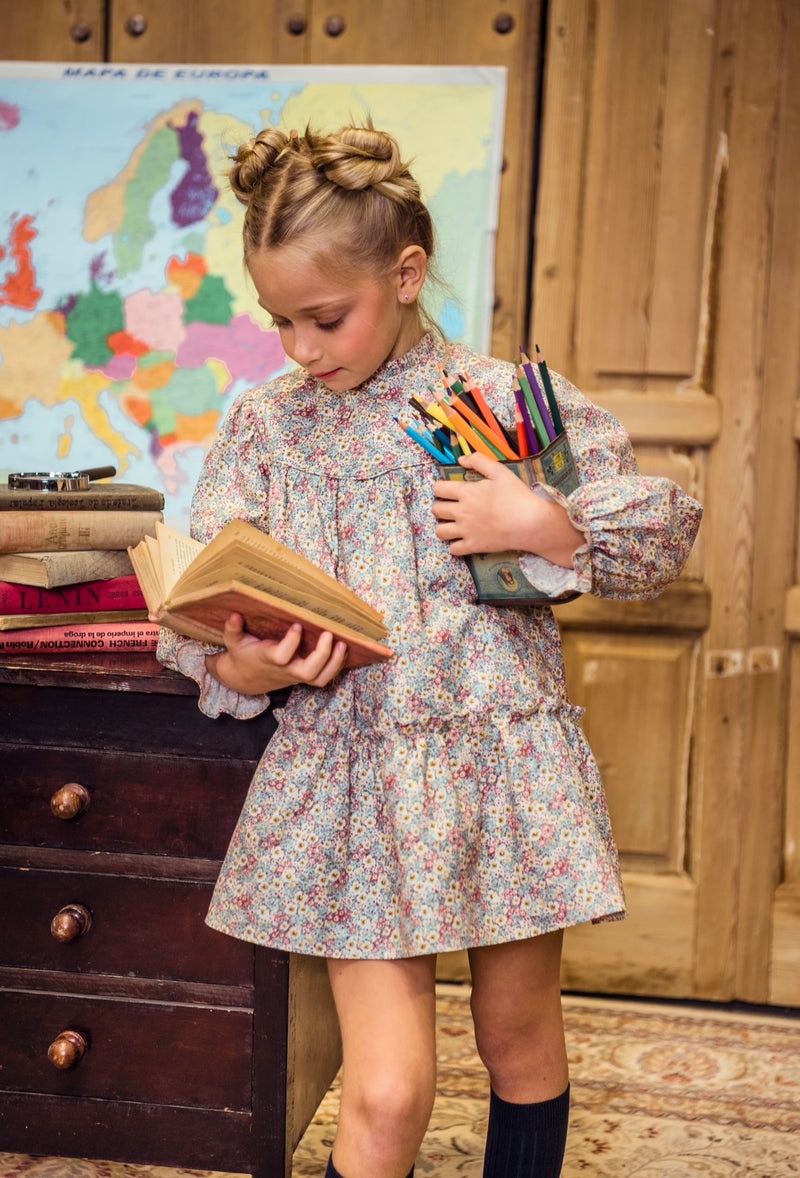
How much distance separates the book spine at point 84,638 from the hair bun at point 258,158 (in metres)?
0.58

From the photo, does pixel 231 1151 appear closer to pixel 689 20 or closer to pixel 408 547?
pixel 408 547

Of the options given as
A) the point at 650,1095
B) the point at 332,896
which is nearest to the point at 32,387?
the point at 332,896

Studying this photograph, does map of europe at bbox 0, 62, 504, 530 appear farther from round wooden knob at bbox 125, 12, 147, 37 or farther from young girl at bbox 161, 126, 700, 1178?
young girl at bbox 161, 126, 700, 1178

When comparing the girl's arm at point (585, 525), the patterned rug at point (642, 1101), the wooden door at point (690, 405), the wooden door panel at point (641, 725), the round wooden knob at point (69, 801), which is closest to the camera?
the girl's arm at point (585, 525)

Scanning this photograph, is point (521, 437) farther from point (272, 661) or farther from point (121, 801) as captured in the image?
point (121, 801)

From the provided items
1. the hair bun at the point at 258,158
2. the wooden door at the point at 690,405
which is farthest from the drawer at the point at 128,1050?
the wooden door at the point at 690,405

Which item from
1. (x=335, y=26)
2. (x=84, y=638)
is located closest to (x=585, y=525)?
(x=84, y=638)

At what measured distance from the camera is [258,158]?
1.38m

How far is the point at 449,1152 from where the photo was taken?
192cm

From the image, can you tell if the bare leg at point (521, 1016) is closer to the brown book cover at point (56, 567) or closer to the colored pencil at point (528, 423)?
the colored pencil at point (528, 423)

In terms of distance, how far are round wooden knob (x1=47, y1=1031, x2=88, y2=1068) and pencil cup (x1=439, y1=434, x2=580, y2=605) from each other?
79 cm

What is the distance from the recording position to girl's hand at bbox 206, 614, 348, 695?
1.25 m

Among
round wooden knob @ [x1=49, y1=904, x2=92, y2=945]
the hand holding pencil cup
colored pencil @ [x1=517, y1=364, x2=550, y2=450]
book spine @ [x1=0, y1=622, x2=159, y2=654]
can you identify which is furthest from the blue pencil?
round wooden knob @ [x1=49, y1=904, x2=92, y2=945]

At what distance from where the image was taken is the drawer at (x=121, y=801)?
154cm
